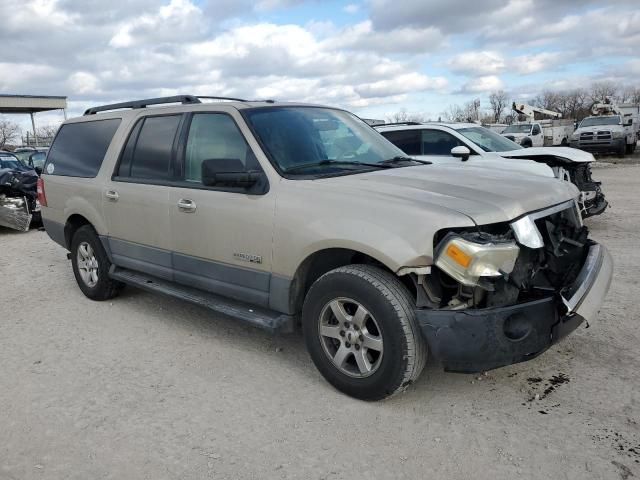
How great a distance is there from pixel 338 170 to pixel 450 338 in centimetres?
151

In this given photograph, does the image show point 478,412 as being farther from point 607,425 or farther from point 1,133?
point 1,133

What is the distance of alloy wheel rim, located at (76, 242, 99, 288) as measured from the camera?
5.62 meters

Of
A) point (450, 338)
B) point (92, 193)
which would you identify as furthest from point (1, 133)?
point (450, 338)

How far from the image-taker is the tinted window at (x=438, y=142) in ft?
29.5

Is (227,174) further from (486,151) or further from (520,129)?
(520,129)

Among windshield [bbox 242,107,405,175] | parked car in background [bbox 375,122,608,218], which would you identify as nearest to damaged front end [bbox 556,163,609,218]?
parked car in background [bbox 375,122,608,218]

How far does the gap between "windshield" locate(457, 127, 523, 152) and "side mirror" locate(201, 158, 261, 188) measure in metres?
6.10

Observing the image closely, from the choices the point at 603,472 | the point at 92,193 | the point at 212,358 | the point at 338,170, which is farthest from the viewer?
the point at 92,193

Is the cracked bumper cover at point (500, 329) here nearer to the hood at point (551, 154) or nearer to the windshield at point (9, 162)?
the hood at point (551, 154)

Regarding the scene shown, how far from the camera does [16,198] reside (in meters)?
10.3

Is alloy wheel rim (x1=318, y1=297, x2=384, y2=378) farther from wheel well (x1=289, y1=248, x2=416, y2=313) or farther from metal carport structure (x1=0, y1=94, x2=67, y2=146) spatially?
metal carport structure (x1=0, y1=94, x2=67, y2=146)

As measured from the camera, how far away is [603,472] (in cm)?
265

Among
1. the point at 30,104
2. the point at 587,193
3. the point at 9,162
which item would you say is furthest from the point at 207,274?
the point at 30,104

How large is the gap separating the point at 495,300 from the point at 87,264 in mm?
4355
